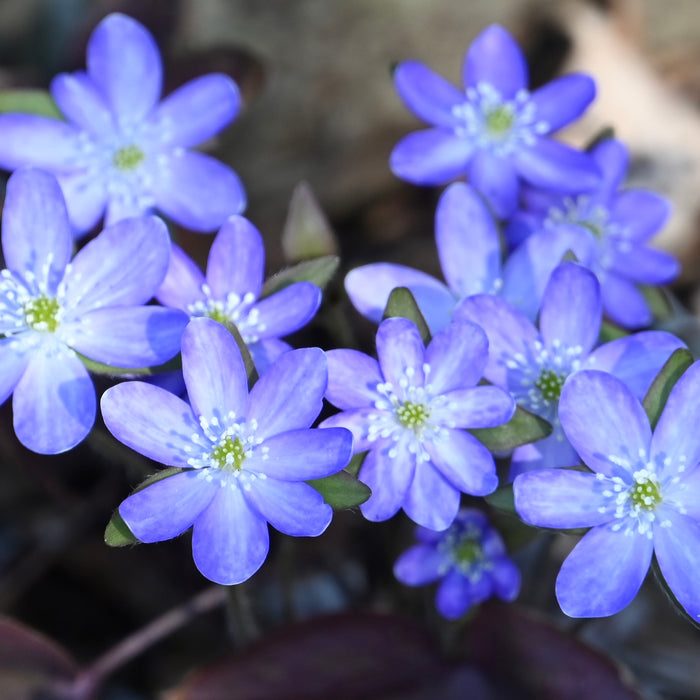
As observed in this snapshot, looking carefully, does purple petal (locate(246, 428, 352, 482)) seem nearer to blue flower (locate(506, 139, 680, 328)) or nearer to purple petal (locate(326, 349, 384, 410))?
purple petal (locate(326, 349, 384, 410))

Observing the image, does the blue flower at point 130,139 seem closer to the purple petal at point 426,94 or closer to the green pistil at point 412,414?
the purple petal at point 426,94

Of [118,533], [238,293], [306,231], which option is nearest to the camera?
[118,533]

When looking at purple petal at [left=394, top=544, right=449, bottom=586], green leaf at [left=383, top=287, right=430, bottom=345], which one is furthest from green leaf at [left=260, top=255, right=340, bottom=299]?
purple petal at [left=394, top=544, right=449, bottom=586]

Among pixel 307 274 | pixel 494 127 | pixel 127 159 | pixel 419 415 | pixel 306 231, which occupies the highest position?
pixel 127 159

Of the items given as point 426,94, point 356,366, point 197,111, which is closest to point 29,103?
point 197,111

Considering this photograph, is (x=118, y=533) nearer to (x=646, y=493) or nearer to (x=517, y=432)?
(x=517, y=432)

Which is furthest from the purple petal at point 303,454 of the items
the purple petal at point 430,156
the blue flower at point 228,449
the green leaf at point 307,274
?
the purple petal at point 430,156

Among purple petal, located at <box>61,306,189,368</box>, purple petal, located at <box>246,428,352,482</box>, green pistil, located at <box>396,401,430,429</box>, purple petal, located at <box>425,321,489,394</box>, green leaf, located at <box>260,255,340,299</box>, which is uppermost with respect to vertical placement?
green leaf, located at <box>260,255,340,299</box>
